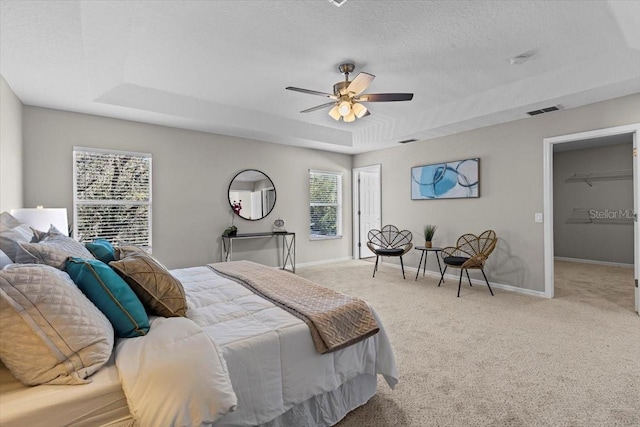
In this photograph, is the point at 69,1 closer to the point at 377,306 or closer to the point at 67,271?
the point at 67,271

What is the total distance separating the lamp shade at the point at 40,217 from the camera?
274cm

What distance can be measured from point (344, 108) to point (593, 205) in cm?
630

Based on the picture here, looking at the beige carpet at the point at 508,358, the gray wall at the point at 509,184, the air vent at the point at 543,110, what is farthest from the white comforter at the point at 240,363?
the air vent at the point at 543,110

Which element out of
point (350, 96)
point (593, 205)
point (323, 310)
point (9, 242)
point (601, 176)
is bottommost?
point (323, 310)

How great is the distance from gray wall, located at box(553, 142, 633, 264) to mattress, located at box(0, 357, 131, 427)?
8225 mm

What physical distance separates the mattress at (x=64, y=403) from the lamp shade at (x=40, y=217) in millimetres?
2152

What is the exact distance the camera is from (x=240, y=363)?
1.42 m

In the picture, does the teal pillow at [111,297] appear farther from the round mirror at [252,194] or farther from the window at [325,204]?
the window at [325,204]

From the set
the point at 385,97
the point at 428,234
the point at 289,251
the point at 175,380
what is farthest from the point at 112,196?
the point at 428,234

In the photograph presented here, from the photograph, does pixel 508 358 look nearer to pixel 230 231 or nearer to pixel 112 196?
pixel 230 231

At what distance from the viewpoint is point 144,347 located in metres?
1.25

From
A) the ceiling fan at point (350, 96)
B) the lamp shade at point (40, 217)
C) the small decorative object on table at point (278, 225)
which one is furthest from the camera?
the small decorative object on table at point (278, 225)

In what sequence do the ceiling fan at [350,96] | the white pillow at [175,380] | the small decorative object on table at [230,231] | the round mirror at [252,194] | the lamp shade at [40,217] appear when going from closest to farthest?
the white pillow at [175,380] → the lamp shade at [40,217] → the ceiling fan at [350,96] → the small decorative object on table at [230,231] → the round mirror at [252,194]

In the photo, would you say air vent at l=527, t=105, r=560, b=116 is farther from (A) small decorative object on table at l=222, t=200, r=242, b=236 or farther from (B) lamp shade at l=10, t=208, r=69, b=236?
(B) lamp shade at l=10, t=208, r=69, b=236
